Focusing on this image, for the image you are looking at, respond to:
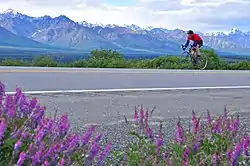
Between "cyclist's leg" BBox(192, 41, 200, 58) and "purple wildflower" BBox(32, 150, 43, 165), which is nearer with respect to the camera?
"purple wildflower" BBox(32, 150, 43, 165)

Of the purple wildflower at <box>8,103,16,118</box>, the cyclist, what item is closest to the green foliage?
the cyclist

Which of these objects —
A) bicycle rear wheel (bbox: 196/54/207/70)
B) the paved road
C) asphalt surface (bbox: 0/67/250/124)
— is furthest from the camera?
bicycle rear wheel (bbox: 196/54/207/70)

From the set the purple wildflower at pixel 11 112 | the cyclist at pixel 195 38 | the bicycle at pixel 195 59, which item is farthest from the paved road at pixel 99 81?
the purple wildflower at pixel 11 112

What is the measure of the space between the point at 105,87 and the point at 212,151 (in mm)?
8074

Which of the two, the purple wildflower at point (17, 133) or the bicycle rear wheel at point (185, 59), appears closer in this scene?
the purple wildflower at point (17, 133)

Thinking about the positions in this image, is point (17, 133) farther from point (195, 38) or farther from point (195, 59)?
point (195, 59)

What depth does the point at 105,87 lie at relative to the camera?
1164 cm

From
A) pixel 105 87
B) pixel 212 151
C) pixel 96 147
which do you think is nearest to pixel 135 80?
pixel 105 87

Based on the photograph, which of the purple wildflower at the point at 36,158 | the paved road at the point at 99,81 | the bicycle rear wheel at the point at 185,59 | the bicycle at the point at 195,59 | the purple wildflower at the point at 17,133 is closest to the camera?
the purple wildflower at the point at 36,158

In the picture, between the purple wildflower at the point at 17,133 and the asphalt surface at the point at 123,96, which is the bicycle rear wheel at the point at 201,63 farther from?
the purple wildflower at the point at 17,133

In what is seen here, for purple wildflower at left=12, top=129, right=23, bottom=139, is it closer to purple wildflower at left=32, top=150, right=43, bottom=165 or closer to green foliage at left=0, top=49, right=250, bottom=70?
purple wildflower at left=32, top=150, right=43, bottom=165

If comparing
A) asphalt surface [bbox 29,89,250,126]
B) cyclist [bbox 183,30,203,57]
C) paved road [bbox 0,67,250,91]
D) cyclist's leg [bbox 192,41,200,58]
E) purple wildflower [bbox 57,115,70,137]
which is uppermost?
cyclist [bbox 183,30,203,57]

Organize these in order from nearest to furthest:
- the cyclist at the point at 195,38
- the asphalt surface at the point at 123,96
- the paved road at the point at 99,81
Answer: the asphalt surface at the point at 123,96 → the paved road at the point at 99,81 → the cyclist at the point at 195,38

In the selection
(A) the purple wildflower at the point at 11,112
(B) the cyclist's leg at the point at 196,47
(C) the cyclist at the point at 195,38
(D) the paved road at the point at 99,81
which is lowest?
(D) the paved road at the point at 99,81
